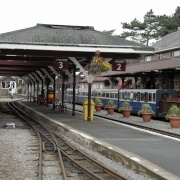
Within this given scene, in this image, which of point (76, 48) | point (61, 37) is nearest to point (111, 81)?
point (61, 37)

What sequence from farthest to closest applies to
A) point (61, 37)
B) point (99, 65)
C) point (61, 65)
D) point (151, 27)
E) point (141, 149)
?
point (151, 27), point (61, 65), point (61, 37), point (99, 65), point (141, 149)

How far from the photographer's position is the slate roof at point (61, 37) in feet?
60.8

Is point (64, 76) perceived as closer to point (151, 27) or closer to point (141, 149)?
point (141, 149)

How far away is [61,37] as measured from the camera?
19.8m

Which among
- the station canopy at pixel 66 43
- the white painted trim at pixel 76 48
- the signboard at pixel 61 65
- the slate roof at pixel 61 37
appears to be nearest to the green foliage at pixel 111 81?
the signboard at pixel 61 65

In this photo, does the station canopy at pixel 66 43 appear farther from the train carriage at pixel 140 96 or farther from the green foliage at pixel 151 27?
the green foliage at pixel 151 27

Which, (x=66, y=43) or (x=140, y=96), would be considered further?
(x=140, y=96)

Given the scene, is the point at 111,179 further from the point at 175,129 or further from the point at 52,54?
the point at 52,54

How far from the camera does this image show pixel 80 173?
331 inches

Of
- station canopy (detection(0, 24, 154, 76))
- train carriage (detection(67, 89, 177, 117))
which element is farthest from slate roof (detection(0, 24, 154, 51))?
train carriage (detection(67, 89, 177, 117))

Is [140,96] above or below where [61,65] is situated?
below

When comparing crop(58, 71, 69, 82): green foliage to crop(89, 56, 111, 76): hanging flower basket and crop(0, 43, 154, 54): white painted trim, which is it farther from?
crop(89, 56, 111, 76): hanging flower basket

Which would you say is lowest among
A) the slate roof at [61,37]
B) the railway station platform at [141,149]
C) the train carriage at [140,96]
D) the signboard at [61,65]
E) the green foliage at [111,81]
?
the railway station platform at [141,149]

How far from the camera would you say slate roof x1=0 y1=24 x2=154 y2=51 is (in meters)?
18.5
